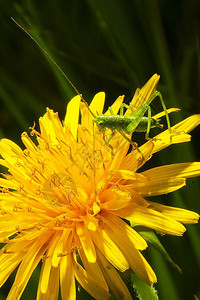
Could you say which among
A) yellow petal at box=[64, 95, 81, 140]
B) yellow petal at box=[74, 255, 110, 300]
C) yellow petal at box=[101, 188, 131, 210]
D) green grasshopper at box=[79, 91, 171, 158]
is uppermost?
yellow petal at box=[64, 95, 81, 140]

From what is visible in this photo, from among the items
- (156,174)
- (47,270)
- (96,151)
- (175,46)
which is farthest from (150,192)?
(175,46)

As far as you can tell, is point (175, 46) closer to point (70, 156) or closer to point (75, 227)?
point (70, 156)

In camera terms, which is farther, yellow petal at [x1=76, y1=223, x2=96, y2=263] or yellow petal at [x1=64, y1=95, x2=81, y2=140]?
yellow petal at [x1=64, y1=95, x2=81, y2=140]

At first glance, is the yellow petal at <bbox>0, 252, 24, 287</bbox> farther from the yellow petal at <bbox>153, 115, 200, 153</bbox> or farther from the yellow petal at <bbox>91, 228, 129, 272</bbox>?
the yellow petal at <bbox>153, 115, 200, 153</bbox>

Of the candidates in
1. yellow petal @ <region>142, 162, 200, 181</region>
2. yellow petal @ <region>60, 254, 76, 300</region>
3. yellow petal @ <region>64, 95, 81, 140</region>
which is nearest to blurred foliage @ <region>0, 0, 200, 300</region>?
yellow petal @ <region>64, 95, 81, 140</region>

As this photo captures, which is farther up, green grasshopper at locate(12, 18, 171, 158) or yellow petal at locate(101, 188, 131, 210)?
green grasshopper at locate(12, 18, 171, 158)

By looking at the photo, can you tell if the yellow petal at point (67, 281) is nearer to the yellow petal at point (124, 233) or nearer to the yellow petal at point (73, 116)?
the yellow petal at point (124, 233)

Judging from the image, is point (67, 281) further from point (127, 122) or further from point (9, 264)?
point (127, 122)
